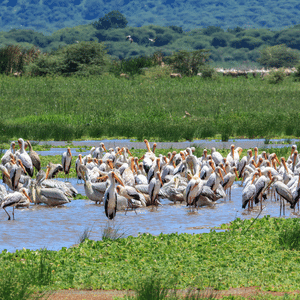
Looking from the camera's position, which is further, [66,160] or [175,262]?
[66,160]

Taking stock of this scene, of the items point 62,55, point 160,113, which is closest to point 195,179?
point 160,113

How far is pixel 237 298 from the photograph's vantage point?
246 inches

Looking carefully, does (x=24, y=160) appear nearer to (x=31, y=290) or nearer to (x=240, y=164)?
(x=240, y=164)

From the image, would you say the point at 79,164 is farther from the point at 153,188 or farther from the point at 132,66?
the point at 132,66

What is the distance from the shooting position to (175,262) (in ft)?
25.3

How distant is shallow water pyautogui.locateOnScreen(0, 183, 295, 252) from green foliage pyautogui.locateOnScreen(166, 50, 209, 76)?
4369 cm

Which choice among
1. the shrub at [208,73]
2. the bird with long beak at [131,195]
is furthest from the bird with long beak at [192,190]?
the shrub at [208,73]

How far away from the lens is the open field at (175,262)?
22.5ft

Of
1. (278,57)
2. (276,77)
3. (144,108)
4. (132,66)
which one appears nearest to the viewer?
(144,108)

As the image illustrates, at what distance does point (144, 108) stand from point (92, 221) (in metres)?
24.7

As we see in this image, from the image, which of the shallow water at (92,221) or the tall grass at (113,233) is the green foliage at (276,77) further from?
the tall grass at (113,233)

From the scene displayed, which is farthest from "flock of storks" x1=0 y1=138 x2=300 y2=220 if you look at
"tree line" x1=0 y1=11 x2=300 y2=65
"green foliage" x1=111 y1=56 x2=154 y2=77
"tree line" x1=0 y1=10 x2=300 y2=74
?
"tree line" x1=0 y1=11 x2=300 y2=65

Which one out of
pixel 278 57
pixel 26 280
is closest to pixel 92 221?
pixel 26 280

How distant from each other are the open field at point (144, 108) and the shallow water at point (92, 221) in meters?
11.9
